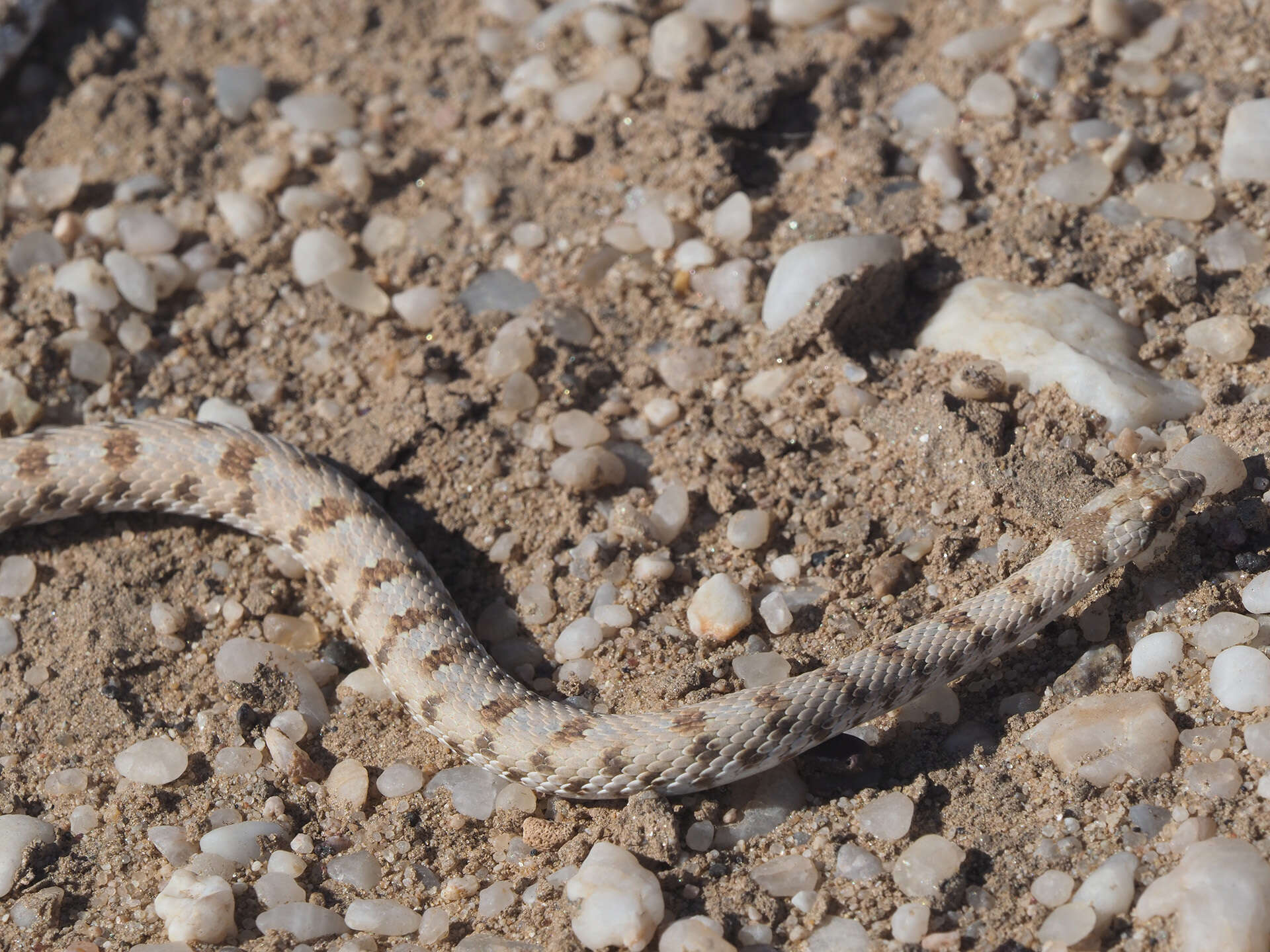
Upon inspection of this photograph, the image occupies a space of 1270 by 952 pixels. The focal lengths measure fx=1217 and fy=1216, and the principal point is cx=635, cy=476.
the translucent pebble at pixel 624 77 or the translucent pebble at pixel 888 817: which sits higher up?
the translucent pebble at pixel 624 77

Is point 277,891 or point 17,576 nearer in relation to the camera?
point 277,891

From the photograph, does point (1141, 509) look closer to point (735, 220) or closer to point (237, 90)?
point (735, 220)

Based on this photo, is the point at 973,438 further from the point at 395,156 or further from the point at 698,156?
the point at 395,156

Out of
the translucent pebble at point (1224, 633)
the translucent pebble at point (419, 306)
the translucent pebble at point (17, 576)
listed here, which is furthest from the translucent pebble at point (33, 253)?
the translucent pebble at point (1224, 633)

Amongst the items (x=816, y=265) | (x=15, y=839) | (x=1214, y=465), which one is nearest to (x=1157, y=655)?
(x=1214, y=465)

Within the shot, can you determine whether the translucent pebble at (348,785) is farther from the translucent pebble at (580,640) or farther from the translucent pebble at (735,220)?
the translucent pebble at (735,220)

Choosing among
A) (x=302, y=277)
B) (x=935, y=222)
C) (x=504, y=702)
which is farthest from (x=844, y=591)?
(x=302, y=277)
